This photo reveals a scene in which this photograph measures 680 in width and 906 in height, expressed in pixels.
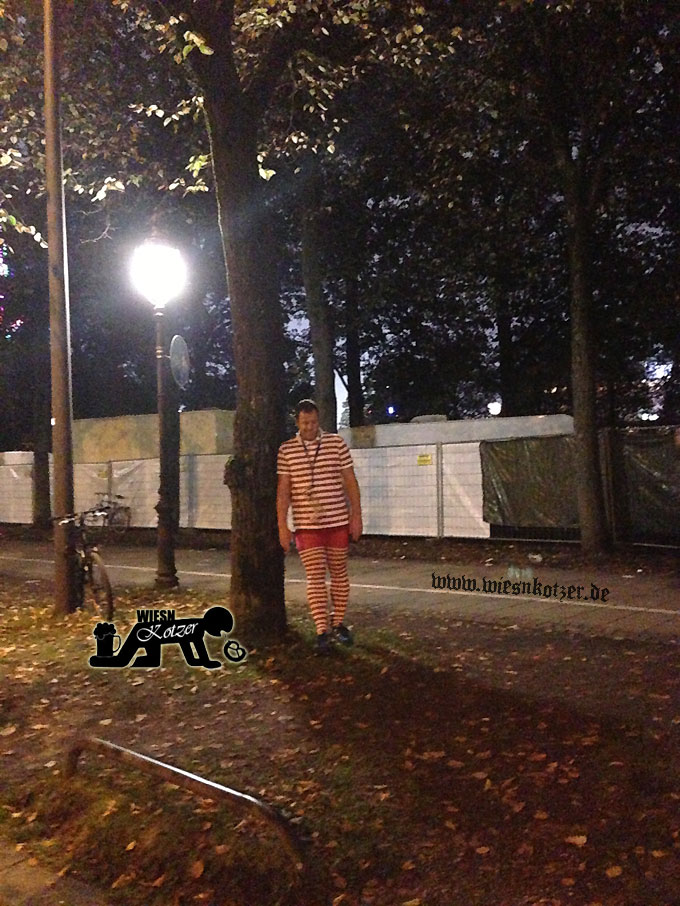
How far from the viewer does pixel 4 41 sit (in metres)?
9.32

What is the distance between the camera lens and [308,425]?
670 centimetres

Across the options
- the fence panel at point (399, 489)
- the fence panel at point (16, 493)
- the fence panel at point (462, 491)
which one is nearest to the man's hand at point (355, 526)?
the fence panel at point (462, 491)

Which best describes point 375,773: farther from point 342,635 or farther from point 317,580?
point 342,635

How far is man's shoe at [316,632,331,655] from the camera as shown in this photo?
6758mm

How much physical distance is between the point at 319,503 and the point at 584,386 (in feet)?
24.0

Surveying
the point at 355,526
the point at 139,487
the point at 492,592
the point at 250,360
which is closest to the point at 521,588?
the point at 492,592

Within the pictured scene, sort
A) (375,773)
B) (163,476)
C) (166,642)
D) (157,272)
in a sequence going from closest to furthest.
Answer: (375,773) < (166,642) < (157,272) < (163,476)

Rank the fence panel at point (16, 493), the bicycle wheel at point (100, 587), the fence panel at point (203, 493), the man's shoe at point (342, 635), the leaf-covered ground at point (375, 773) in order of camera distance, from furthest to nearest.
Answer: the fence panel at point (16, 493) → the fence panel at point (203, 493) → the bicycle wheel at point (100, 587) → the man's shoe at point (342, 635) → the leaf-covered ground at point (375, 773)

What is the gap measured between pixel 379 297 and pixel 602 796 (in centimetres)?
1970

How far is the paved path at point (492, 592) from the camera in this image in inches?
322

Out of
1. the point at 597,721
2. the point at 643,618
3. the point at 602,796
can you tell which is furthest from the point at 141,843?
the point at 643,618

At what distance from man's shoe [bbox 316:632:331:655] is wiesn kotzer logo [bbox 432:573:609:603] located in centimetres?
350

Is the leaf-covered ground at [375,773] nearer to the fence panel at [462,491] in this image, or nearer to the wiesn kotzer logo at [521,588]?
the wiesn kotzer logo at [521,588]

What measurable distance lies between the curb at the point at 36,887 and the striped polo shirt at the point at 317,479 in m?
3.23
